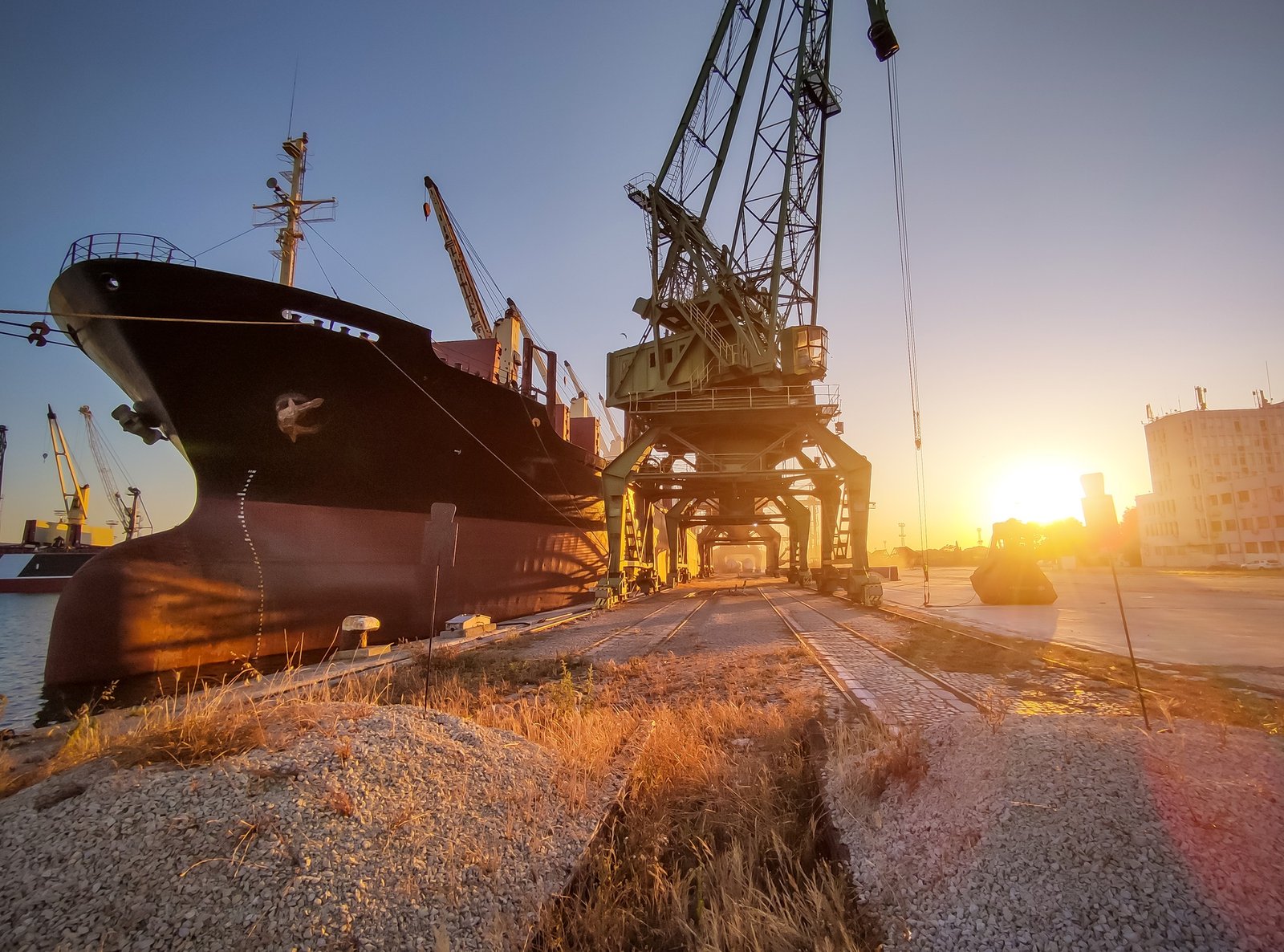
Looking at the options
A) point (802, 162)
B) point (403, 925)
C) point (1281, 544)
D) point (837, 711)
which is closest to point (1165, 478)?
point (1281, 544)

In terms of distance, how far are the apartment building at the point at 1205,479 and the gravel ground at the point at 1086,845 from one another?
3012 inches

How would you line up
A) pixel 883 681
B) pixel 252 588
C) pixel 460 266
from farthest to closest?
pixel 460 266, pixel 252 588, pixel 883 681

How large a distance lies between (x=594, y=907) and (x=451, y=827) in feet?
2.93

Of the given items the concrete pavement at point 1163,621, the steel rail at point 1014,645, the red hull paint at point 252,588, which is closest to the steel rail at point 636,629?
the red hull paint at point 252,588

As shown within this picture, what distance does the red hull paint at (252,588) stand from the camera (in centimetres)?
977

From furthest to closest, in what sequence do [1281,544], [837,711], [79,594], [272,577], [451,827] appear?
[1281,544] → [272,577] → [79,594] → [837,711] → [451,827]

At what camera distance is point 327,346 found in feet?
40.6

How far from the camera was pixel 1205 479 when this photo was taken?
68.6m

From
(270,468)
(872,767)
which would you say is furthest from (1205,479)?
(270,468)

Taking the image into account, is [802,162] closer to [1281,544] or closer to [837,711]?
[837,711]

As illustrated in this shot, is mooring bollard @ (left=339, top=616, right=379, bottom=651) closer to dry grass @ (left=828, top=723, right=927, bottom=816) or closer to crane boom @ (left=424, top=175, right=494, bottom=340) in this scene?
dry grass @ (left=828, top=723, right=927, bottom=816)

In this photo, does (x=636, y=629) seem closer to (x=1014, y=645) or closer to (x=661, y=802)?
(x=1014, y=645)

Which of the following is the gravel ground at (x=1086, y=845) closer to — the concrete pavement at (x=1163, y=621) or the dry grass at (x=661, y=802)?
the dry grass at (x=661, y=802)

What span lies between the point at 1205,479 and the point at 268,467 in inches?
3858
